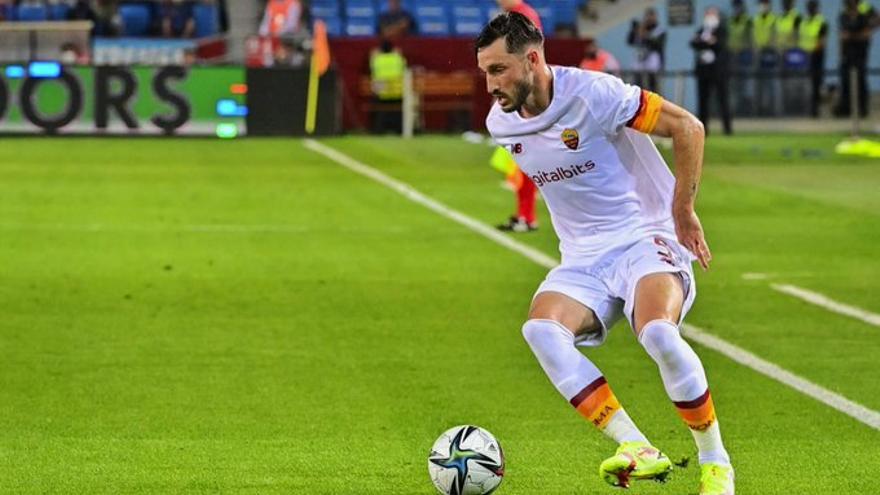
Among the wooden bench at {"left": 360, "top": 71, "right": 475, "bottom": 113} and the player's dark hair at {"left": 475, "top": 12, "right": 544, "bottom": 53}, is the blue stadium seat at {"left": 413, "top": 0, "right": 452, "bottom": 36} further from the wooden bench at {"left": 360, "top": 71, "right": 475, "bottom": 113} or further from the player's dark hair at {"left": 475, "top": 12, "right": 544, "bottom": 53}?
the player's dark hair at {"left": 475, "top": 12, "right": 544, "bottom": 53}

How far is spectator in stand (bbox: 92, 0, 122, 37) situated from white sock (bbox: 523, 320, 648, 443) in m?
29.7

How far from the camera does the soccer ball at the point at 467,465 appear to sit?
679 cm

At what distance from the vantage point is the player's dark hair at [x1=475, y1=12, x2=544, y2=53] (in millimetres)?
6746

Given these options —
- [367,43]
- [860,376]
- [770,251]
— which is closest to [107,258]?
[770,251]

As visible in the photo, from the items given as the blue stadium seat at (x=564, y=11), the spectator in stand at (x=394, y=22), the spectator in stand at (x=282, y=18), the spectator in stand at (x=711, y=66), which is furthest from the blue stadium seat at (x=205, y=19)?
the spectator in stand at (x=711, y=66)

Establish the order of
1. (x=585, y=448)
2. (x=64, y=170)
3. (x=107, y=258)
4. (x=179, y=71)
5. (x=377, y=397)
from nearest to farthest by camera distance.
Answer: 1. (x=585, y=448)
2. (x=377, y=397)
3. (x=107, y=258)
4. (x=64, y=170)
5. (x=179, y=71)

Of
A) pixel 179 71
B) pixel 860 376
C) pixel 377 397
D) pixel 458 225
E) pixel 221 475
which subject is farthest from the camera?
pixel 179 71

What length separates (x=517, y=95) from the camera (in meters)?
6.82

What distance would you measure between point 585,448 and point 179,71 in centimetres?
2145

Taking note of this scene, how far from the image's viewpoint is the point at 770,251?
1557 centimetres

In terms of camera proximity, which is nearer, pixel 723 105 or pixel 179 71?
pixel 179 71

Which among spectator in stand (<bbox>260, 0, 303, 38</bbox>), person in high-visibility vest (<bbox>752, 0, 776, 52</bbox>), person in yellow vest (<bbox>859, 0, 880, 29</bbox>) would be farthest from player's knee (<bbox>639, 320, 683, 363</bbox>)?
person in high-visibility vest (<bbox>752, 0, 776, 52</bbox>)

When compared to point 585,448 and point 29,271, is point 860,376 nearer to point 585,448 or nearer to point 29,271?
point 585,448

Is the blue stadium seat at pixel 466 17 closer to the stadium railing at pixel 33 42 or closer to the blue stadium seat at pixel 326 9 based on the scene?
the blue stadium seat at pixel 326 9
